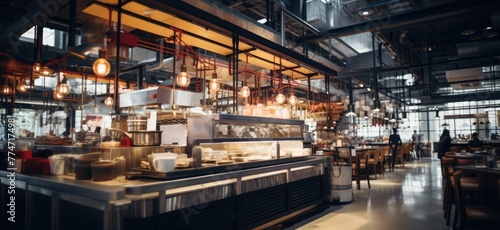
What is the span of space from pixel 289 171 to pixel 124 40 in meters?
3.15

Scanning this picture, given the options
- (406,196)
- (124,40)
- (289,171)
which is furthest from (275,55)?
(406,196)

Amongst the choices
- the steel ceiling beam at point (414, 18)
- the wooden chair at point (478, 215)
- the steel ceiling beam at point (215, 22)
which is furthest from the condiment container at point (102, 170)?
the steel ceiling beam at point (414, 18)

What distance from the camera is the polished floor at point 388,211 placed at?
4.80 m

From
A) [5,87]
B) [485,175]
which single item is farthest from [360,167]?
[5,87]

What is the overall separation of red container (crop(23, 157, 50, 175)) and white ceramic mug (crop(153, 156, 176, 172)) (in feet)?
4.62

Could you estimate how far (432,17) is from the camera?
644 centimetres

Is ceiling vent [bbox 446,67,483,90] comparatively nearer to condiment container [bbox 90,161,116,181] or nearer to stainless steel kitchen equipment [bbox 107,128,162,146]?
stainless steel kitchen equipment [bbox 107,128,162,146]

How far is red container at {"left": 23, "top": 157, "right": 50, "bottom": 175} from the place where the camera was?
3516 millimetres

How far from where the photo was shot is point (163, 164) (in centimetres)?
308

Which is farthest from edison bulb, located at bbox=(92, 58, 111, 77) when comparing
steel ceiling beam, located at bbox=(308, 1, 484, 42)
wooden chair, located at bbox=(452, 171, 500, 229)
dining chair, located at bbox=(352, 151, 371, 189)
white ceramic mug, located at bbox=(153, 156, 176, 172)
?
dining chair, located at bbox=(352, 151, 371, 189)

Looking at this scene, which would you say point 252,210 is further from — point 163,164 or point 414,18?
point 414,18

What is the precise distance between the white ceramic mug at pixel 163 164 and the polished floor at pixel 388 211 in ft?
8.23

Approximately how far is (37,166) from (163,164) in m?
1.66

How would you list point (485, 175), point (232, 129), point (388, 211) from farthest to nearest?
point (388, 211), point (232, 129), point (485, 175)
